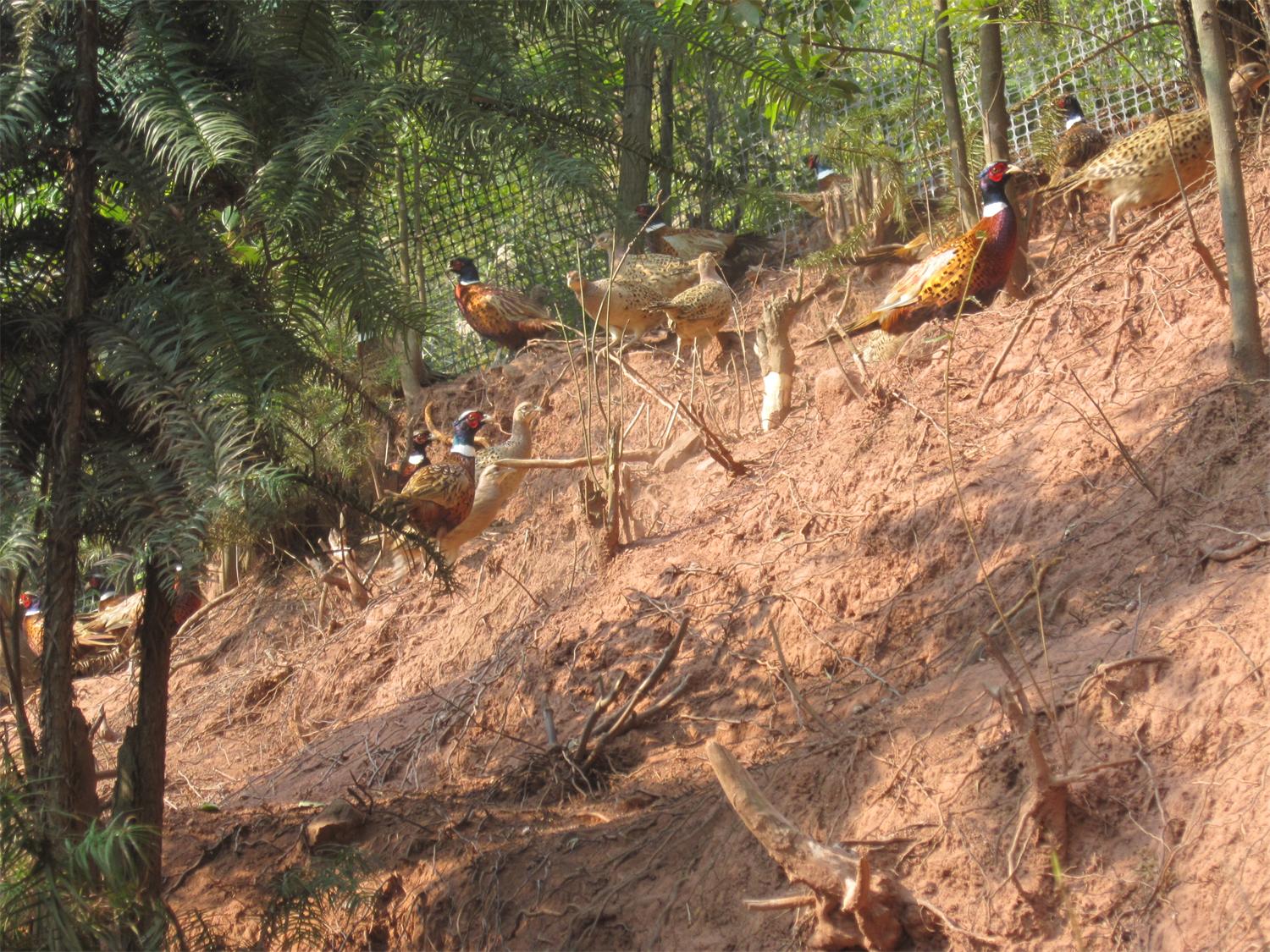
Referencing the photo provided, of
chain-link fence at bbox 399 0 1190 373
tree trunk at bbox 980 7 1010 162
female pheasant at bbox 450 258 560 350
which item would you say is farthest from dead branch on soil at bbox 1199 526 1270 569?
female pheasant at bbox 450 258 560 350

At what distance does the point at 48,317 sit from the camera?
157 inches

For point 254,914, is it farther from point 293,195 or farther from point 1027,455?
point 1027,455

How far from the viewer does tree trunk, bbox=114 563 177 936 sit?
445 cm

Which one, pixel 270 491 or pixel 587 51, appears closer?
pixel 270 491

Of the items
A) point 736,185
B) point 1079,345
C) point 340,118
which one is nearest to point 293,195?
point 340,118

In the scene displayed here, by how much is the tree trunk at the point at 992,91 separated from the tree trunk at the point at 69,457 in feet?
16.0

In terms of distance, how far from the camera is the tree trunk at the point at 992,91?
24.2ft

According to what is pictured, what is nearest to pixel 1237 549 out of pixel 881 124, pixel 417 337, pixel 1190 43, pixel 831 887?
pixel 831 887

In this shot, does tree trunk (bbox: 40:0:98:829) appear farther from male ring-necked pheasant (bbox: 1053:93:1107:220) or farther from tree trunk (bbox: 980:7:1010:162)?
male ring-necked pheasant (bbox: 1053:93:1107:220)

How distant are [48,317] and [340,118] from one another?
1.05 meters

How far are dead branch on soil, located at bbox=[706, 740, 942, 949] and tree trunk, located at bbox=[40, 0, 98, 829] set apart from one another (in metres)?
1.89

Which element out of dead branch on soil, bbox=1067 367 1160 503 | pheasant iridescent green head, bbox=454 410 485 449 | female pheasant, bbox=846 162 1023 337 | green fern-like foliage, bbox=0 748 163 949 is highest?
female pheasant, bbox=846 162 1023 337

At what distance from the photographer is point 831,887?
3623mm

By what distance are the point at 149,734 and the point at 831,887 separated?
7.72 ft
